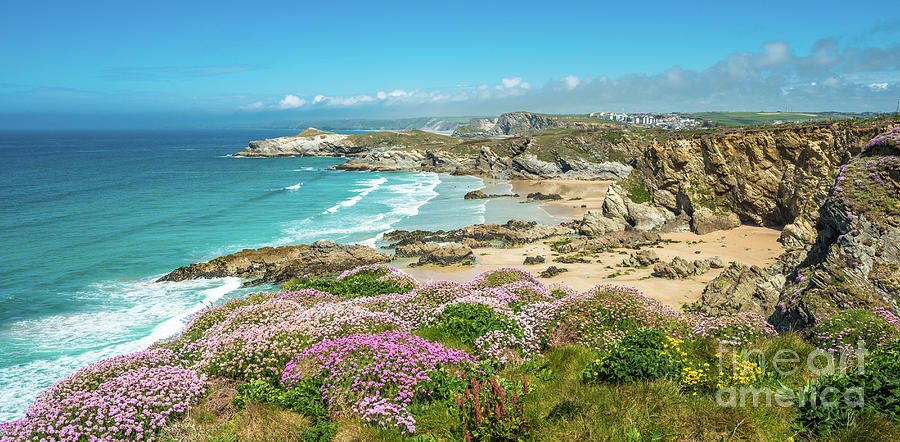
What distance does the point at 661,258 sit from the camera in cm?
3002

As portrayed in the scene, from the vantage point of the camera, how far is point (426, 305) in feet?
37.8

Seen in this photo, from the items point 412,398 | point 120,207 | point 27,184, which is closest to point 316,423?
point 412,398

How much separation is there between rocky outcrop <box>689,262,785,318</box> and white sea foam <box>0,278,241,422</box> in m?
17.4

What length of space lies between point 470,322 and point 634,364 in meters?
3.43

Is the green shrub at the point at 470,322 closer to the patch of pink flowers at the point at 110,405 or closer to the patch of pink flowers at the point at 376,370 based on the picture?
the patch of pink flowers at the point at 376,370

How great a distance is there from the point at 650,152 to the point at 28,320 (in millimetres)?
44102

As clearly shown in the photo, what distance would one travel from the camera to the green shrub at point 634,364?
7414mm

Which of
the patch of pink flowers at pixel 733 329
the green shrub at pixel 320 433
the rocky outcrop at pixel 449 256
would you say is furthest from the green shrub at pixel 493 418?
the rocky outcrop at pixel 449 256

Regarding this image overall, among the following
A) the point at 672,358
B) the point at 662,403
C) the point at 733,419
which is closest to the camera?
the point at 733,419

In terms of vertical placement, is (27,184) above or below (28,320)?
above

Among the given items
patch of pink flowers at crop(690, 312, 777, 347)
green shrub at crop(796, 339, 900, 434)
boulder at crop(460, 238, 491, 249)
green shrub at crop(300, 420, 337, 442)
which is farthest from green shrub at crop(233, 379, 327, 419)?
boulder at crop(460, 238, 491, 249)

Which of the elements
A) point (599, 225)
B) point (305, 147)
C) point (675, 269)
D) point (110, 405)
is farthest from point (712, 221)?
point (305, 147)

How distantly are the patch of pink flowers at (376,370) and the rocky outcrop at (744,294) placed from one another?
11638 millimetres

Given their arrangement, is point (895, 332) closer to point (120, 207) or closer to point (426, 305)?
point (426, 305)
